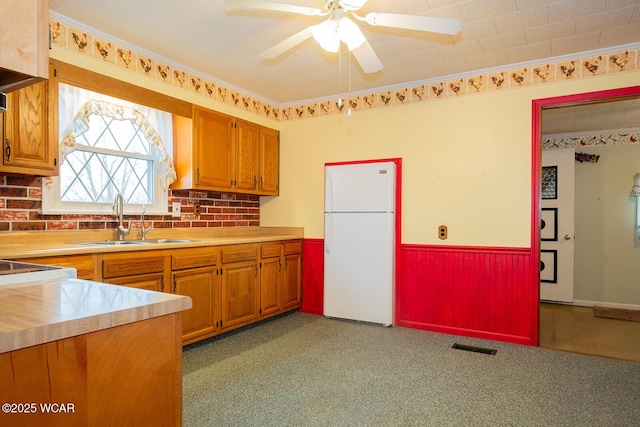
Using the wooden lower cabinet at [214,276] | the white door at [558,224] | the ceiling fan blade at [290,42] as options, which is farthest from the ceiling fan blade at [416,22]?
the white door at [558,224]

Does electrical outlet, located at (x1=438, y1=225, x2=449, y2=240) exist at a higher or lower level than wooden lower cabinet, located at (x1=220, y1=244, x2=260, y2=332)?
higher

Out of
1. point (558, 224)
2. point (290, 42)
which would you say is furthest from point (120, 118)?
point (558, 224)

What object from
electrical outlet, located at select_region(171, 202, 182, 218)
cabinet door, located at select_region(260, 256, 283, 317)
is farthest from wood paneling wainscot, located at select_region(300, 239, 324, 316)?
electrical outlet, located at select_region(171, 202, 182, 218)

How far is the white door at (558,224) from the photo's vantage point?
5.05m

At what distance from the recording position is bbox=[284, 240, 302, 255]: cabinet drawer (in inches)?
162

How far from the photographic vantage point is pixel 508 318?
3.37 m

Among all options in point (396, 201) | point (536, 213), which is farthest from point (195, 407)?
point (536, 213)

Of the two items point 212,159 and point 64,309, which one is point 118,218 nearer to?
point 212,159

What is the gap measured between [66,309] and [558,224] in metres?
5.64

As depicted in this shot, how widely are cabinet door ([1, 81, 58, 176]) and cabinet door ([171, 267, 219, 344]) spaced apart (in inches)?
44.1

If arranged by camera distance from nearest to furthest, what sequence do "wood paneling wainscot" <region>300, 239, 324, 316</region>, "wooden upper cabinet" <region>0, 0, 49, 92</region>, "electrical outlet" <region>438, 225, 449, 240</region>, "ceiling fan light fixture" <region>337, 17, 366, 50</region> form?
"wooden upper cabinet" <region>0, 0, 49, 92</region>
"ceiling fan light fixture" <region>337, 17, 366, 50</region>
"electrical outlet" <region>438, 225, 449, 240</region>
"wood paneling wainscot" <region>300, 239, 324, 316</region>

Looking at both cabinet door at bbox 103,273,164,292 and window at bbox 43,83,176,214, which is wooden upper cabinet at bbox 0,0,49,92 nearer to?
cabinet door at bbox 103,273,164,292

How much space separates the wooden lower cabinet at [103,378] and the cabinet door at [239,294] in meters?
2.39

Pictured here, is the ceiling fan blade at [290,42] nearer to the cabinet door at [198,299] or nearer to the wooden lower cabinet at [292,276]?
the cabinet door at [198,299]
